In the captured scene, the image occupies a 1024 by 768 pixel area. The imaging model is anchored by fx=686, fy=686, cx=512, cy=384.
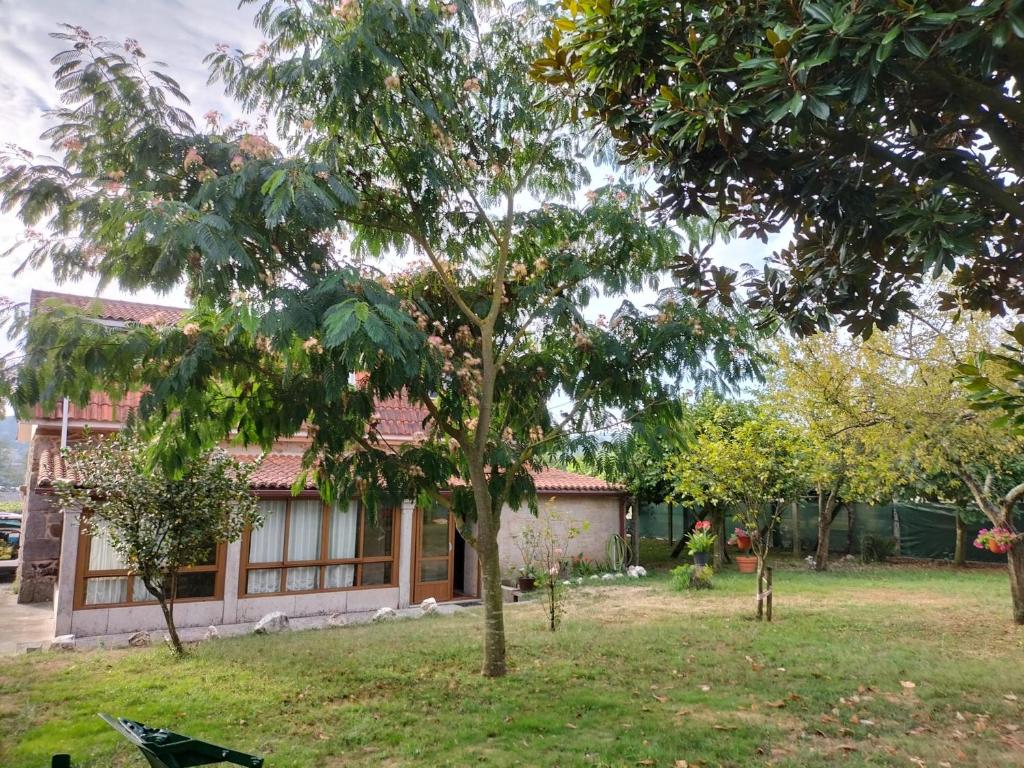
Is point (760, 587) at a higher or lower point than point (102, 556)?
lower

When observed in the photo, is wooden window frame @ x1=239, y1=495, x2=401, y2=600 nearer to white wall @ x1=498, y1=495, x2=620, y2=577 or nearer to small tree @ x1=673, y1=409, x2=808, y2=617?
white wall @ x1=498, y1=495, x2=620, y2=577

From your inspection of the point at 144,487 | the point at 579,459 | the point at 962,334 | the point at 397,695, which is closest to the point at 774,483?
the point at 962,334

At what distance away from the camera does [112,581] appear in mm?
11852

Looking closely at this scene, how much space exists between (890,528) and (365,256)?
22078 millimetres

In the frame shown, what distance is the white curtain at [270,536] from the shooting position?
1316 centimetres

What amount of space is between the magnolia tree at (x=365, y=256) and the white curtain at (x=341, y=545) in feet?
20.2

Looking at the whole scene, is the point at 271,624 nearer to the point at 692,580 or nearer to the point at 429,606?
the point at 429,606

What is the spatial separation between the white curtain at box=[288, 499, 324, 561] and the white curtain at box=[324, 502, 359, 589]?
10.5 inches

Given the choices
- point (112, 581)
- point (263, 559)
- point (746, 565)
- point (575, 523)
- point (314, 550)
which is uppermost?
point (575, 523)

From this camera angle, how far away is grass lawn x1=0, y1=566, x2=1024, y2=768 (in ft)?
18.2

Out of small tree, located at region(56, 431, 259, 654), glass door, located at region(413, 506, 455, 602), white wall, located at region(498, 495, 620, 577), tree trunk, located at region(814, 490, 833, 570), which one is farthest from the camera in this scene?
tree trunk, located at region(814, 490, 833, 570)

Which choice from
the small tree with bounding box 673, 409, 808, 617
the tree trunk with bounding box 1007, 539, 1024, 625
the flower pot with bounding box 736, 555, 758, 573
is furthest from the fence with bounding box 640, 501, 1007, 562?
the tree trunk with bounding box 1007, 539, 1024, 625

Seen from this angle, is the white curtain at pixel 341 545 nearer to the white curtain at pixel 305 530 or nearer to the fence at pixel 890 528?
the white curtain at pixel 305 530

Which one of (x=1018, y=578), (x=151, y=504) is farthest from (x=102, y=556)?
(x=1018, y=578)
